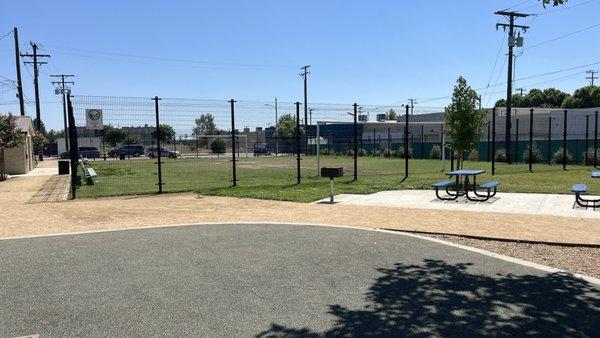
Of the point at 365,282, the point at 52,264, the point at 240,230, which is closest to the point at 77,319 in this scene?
the point at 52,264

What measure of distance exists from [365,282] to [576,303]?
215 cm

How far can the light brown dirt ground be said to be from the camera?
28.8ft

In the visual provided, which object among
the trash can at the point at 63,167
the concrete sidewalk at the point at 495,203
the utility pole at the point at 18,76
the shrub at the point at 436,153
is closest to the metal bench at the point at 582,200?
the concrete sidewalk at the point at 495,203

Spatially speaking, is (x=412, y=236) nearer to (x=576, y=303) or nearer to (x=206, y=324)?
(x=576, y=303)

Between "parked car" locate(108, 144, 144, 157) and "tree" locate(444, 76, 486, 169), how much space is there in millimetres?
46447

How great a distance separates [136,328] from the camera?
170 inches

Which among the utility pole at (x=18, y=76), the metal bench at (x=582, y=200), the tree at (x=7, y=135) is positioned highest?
the utility pole at (x=18, y=76)

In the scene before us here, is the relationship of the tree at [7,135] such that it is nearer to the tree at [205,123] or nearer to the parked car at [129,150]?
the tree at [205,123]

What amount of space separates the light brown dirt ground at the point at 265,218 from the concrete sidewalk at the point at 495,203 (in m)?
0.71

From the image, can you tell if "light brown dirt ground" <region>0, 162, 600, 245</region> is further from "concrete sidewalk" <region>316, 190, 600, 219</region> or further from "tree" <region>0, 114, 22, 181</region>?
"tree" <region>0, 114, 22, 181</region>

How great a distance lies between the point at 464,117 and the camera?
16828mm

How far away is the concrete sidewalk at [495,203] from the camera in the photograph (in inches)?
427

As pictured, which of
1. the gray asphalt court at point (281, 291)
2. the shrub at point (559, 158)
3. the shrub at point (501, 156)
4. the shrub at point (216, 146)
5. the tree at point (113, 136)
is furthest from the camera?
the tree at point (113, 136)

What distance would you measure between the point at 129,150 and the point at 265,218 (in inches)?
2032
